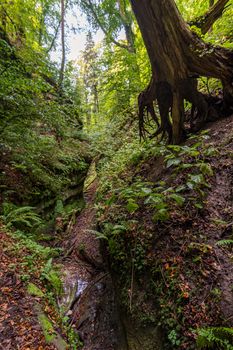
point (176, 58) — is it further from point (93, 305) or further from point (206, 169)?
point (93, 305)

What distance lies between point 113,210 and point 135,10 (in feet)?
13.2

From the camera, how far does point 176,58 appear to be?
4633mm

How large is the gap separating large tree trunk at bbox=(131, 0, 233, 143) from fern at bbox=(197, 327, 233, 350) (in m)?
4.12

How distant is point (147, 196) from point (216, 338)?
2744 millimetres

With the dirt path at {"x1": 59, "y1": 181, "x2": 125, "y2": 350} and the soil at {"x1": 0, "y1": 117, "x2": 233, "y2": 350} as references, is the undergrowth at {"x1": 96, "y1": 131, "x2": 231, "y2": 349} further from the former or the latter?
the dirt path at {"x1": 59, "y1": 181, "x2": 125, "y2": 350}

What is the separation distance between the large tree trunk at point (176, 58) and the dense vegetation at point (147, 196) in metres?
0.03

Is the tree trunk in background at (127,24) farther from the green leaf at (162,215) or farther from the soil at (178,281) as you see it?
the green leaf at (162,215)

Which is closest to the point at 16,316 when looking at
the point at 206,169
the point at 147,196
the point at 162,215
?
the point at 162,215

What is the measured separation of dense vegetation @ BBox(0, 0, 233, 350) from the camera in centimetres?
269

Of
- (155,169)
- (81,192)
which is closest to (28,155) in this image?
(155,169)

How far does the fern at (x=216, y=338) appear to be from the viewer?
1957mm

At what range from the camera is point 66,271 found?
19.2ft

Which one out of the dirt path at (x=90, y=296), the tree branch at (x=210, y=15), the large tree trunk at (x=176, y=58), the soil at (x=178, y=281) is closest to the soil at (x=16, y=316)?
the soil at (x=178, y=281)

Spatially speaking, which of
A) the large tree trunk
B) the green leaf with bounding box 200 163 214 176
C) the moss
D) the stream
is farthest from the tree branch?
the moss
